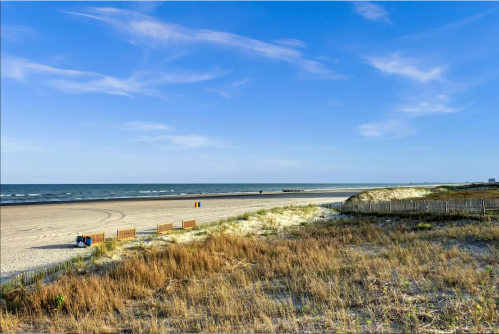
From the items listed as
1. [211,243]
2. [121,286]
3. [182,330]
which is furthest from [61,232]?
[182,330]

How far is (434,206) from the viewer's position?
Result: 2152 cm

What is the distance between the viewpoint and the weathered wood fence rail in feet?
65.8

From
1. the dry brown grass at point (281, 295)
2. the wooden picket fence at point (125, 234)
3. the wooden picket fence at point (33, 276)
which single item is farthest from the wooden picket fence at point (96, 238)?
the dry brown grass at point (281, 295)

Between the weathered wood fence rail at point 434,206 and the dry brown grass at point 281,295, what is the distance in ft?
32.3

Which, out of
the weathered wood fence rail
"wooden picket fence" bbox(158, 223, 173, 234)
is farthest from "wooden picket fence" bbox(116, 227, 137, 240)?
the weathered wood fence rail

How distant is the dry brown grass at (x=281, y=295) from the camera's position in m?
5.90

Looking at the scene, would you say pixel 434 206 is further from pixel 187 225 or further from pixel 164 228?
pixel 164 228

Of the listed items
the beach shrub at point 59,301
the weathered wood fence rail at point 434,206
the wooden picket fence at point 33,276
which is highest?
the weathered wood fence rail at point 434,206

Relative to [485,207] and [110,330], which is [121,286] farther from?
[485,207]

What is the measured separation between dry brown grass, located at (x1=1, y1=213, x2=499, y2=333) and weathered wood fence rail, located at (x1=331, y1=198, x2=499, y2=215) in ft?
32.3

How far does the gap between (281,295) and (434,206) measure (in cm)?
1822

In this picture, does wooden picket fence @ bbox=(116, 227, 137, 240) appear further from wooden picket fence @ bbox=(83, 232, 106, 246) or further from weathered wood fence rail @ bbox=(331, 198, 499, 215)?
weathered wood fence rail @ bbox=(331, 198, 499, 215)

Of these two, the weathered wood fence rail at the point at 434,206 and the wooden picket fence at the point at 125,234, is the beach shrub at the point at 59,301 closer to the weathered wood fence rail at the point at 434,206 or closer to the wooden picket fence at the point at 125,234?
the wooden picket fence at the point at 125,234

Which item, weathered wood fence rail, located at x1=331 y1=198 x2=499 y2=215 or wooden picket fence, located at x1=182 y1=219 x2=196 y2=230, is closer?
wooden picket fence, located at x1=182 y1=219 x2=196 y2=230
